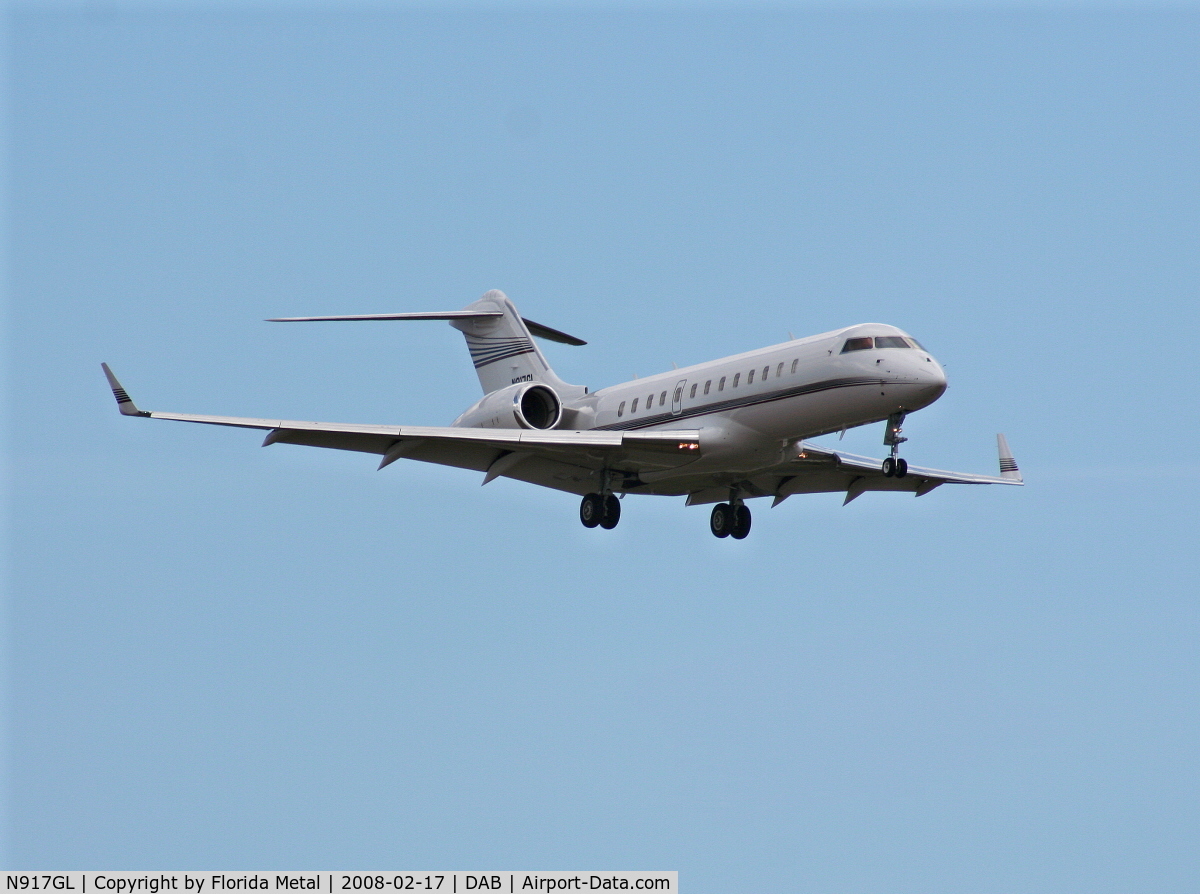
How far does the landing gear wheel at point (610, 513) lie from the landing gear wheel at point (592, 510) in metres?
0.07

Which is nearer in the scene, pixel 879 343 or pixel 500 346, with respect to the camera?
pixel 879 343

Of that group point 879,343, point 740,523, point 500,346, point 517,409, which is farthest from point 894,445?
point 500,346

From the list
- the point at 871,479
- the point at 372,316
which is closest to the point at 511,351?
the point at 372,316

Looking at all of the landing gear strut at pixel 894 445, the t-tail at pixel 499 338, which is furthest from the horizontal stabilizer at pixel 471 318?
the landing gear strut at pixel 894 445

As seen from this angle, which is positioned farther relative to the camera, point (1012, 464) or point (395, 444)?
point (1012, 464)

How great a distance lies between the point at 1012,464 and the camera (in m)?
32.2

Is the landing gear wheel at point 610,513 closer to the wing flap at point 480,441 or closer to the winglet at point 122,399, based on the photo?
the wing flap at point 480,441

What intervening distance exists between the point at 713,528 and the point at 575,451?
3.50 m

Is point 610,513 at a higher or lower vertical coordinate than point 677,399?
lower

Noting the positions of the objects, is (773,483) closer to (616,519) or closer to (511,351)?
(616,519)

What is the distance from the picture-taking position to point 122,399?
23.9 m

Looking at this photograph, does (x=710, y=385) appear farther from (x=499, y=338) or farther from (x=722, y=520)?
(x=499, y=338)

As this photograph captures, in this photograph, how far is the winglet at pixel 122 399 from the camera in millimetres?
23812

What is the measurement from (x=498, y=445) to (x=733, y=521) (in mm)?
4662
